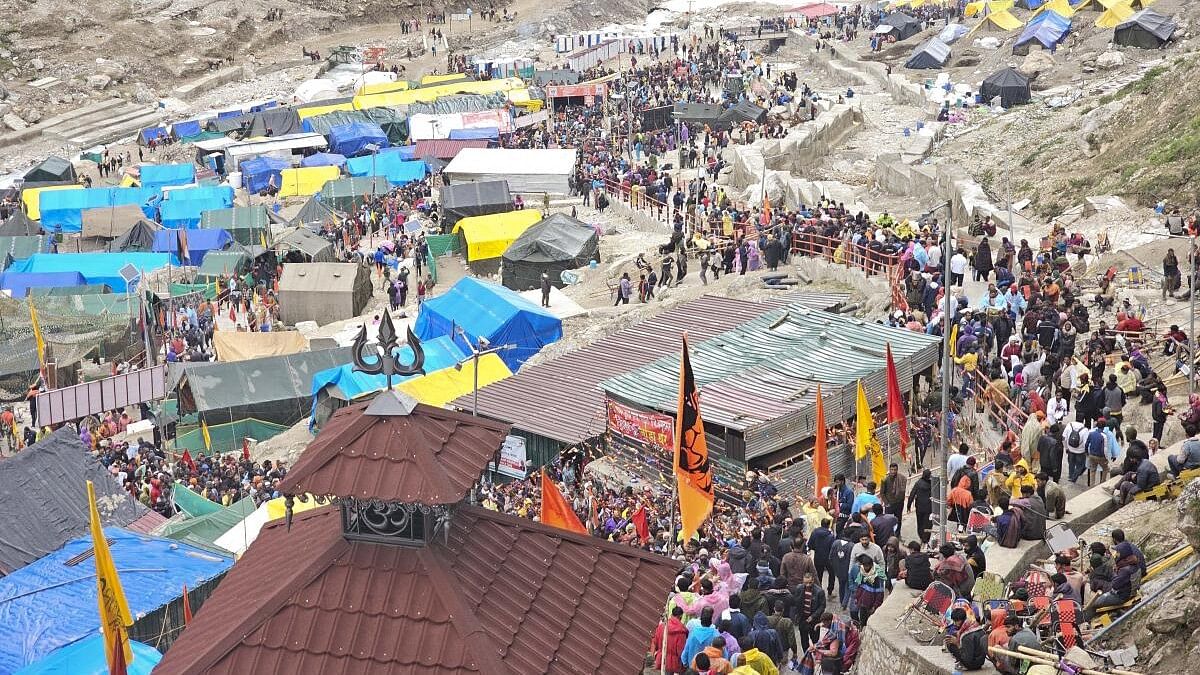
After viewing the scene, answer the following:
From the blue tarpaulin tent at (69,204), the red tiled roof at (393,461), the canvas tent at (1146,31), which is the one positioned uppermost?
the canvas tent at (1146,31)

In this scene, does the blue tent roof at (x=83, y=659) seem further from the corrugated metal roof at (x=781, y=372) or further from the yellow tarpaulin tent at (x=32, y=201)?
the yellow tarpaulin tent at (x=32, y=201)

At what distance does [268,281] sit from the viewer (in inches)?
1610

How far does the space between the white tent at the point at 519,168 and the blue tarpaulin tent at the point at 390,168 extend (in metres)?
2.59

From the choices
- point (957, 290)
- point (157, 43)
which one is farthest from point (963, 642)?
point (157, 43)

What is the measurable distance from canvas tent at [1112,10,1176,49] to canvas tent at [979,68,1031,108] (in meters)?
4.46

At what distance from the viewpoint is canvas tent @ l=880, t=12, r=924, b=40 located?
228 ft

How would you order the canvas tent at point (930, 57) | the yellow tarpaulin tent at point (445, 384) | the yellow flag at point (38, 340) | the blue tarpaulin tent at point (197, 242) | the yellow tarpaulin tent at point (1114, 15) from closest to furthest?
the yellow tarpaulin tent at point (445, 384) → the yellow flag at point (38, 340) → the blue tarpaulin tent at point (197, 242) → the yellow tarpaulin tent at point (1114, 15) → the canvas tent at point (930, 57)

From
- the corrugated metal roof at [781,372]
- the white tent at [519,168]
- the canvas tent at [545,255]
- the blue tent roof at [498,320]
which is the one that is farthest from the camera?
the white tent at [519,168]

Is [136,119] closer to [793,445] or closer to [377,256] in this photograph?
[377,256]

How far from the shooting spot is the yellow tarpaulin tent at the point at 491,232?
40.2 metres

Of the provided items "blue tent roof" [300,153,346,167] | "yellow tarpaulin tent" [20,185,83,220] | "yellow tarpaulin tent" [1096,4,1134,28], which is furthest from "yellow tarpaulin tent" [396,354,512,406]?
"yellow tarpaulin tent" [1096,4,1134,28]

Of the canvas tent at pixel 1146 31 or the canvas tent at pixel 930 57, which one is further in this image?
the canvas tent at pixel 930 57

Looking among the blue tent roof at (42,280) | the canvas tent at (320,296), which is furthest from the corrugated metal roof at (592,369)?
the blue tent roof at (42,280)

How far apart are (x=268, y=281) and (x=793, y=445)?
2396 centimetres
